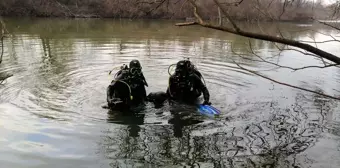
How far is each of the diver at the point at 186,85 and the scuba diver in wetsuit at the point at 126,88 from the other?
26.6 inches

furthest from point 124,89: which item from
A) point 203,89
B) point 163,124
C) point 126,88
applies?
point 203,89

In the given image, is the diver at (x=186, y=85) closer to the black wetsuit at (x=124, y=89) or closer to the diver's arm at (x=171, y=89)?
the diver's arm at (x=171, y=89)

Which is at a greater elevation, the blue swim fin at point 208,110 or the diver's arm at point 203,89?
the diver's arm at point 203,89

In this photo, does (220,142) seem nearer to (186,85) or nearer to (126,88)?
(186,85)

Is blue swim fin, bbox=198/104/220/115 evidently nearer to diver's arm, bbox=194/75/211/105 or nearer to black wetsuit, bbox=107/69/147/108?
diver's arm, bbox=194/75/211/105

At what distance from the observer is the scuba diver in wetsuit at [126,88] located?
256 inches

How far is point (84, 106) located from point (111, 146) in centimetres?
218

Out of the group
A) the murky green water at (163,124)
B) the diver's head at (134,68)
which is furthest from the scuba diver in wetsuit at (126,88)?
the murky green water at (163,124)

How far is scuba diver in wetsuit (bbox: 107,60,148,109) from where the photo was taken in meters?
6.50

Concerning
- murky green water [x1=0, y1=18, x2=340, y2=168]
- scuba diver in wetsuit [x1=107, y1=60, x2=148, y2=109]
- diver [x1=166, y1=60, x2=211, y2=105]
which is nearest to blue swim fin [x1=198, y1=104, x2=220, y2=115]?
murky green water [x1=0, y1=18, x2=340, y2=168]

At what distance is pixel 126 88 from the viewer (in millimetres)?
6645

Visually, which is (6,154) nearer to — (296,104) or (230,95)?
(230,95)

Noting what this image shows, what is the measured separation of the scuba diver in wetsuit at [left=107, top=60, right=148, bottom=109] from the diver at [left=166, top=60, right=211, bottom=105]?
676mm

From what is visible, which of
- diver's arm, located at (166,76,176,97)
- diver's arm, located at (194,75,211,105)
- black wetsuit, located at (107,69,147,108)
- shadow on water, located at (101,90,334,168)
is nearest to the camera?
shadow on water, located at (101,90,334,168)
